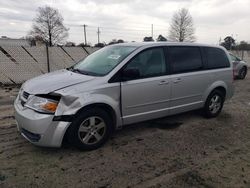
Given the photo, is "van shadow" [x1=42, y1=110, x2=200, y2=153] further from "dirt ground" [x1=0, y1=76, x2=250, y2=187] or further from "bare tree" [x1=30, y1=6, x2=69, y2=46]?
"bare tree" [x1=30, y1=6, x2=69, y2=46]

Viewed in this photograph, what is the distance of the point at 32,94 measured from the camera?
3783mm

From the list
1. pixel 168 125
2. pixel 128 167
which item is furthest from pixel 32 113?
pixel 168 125

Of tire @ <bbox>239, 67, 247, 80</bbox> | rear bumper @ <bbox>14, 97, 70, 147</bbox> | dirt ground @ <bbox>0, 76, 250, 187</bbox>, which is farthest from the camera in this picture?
tire @ <bbox>239, 67, 247, 80</bbox>

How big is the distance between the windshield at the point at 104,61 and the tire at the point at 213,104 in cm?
231

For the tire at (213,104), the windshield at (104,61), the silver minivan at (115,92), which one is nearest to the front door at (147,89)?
the silver minivan at (115,92)

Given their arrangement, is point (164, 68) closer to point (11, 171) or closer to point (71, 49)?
point (11, 171)

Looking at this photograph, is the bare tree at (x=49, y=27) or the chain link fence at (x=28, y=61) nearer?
the chain link fence at (x=28, y=61)

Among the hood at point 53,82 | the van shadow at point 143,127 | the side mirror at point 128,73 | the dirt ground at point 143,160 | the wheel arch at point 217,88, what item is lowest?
the dirt ground at point 143,160

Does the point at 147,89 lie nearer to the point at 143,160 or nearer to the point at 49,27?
the point at 143,160

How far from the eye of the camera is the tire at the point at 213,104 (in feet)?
18.9

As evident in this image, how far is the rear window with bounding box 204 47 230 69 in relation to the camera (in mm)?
5699

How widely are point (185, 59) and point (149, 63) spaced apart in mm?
1001

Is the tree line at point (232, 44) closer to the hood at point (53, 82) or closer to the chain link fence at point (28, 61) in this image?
the chain link fence at point (28, 61)

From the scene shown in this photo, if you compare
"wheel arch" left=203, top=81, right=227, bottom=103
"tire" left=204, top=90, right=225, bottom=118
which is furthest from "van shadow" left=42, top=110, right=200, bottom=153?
"wheel arch" left=203, top=81, right=227, bottom=103
